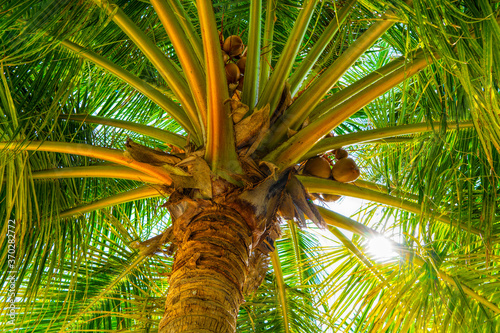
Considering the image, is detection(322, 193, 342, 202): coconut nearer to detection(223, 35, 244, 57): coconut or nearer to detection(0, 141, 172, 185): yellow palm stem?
detection(0, 141, 172, 185): yellow palm stem

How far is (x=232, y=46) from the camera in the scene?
299 cm

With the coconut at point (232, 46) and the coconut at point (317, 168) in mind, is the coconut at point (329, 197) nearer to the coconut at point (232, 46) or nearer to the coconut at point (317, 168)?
the coconut at point (317, 168)

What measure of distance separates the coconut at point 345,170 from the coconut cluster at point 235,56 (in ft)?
2.48

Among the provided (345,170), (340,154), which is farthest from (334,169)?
(340,154)

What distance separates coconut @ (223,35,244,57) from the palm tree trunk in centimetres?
128

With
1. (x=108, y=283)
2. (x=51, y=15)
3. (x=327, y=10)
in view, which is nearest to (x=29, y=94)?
(x=51, y=15)

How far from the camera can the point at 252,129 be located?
2.19 meters

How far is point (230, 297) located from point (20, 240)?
1.44 metres

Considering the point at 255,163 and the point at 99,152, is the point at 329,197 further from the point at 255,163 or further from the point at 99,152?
the point at 99,152

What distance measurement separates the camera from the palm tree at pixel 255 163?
6.28ft

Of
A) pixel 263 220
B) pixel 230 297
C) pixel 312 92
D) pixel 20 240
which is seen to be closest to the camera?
pixel 230 297

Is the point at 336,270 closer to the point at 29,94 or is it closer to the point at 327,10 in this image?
the point at 327,10

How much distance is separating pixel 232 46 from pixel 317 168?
103 centimetres

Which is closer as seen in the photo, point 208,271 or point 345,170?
point 208,271
